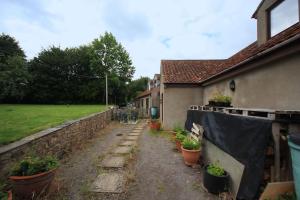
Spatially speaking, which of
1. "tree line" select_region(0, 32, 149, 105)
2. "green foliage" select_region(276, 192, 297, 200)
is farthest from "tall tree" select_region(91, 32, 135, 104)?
"green foliage" select_region(276, 192, 297, 200)

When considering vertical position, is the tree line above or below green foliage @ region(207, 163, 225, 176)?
above

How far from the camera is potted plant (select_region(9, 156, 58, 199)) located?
9.76 ft

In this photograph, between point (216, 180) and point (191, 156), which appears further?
point (191, 156)

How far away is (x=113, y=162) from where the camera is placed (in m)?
5.24

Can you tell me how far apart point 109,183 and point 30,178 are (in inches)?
64.5

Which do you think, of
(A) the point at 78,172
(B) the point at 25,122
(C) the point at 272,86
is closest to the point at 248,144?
(C) the point at 272,86

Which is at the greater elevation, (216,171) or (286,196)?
(286,196)

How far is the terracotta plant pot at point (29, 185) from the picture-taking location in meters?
2.96

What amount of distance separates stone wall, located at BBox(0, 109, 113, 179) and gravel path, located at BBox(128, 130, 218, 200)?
2.52 metres

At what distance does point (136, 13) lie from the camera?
29.2ft

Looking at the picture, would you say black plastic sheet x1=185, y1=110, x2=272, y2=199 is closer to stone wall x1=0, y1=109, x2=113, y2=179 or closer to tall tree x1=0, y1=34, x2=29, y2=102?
stone wall x1=0, y1=109, x2=113, y2=179

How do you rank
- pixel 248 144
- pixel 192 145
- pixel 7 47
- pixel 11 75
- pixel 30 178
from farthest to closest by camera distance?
pixel 7 47 < pixel 11 75 < pixel 192 145 < pixel 30 178 < pixel 248 144

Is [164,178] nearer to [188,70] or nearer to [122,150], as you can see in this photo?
[122,150]

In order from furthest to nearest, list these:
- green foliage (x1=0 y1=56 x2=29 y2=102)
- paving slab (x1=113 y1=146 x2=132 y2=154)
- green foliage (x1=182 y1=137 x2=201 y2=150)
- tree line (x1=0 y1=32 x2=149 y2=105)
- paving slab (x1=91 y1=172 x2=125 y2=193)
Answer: tree line (x1=0 y1=32 x2=149 y2=105), green foliage (x1=0 y1=56 x2=29 y2=102), paving slab (x1=113 y1=146 x2=132 y2=154), green foliage (x1=182 y1=137 x2=201 y2=150), paving slab (x1=91 y1=172 x2=125 y2=193)
